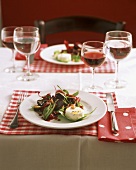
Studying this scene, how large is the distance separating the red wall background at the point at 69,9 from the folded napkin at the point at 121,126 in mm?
2333

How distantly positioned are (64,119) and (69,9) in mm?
2455

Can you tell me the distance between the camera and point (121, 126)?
1210mm

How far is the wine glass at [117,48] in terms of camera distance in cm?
155

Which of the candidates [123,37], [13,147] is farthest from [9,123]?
[123,37]

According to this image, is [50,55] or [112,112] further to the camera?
[50,55]

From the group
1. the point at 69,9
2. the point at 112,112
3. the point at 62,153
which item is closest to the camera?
the point at 62,153

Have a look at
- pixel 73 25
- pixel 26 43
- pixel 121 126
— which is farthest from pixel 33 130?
pixel 73 25

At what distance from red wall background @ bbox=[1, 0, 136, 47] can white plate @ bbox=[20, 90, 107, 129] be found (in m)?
2.23

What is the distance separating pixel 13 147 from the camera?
1158mm

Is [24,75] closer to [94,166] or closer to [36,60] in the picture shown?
[36,60]

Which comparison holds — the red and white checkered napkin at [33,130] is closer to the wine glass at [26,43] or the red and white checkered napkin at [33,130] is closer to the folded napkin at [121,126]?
the folded napkin at [121,126]

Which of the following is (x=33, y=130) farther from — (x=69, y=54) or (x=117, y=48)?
(x=69, y=54)

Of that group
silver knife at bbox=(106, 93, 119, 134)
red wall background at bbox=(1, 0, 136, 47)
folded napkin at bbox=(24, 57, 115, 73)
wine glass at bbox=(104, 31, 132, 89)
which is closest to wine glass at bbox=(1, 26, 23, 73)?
folded napkin at bbox=(24, 57, 115, 73)

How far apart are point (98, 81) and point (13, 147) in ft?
1.91
